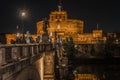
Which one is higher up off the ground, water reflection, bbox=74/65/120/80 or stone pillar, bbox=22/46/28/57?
stone pillar, bbox=22/46/28/57

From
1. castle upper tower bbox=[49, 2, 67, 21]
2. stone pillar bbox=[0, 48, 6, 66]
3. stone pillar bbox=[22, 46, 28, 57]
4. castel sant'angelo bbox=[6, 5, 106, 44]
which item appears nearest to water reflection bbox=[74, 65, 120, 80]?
stone pillar bbox=[22, 46, 28, 57]

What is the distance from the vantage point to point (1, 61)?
9680 mm

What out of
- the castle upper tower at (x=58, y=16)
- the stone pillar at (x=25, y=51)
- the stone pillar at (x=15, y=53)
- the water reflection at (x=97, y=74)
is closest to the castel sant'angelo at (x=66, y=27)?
the castle upper tower at (x=58, y=16)

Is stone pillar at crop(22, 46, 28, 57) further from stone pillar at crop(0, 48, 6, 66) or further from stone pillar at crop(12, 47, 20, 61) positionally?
stone pillar at crop(0, 48, 6, 66)

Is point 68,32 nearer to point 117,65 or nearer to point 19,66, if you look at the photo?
point 117,65

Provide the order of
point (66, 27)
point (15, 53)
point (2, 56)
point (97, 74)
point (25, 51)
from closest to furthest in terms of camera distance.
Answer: point (2, 56)
point (15, 53)
point (25, 51)
point (97, 74)
point (66, 27)

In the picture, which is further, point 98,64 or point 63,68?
point 98,64

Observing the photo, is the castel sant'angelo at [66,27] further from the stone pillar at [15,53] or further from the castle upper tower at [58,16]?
the stone pillar at [15,53]

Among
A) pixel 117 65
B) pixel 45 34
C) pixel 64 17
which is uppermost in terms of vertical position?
pixel 64 17

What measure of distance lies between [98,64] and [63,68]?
140 feet

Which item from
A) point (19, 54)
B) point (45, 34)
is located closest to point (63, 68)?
point (45, 34)

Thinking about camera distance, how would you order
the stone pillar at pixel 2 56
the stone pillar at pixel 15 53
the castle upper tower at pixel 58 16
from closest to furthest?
1. the stone pillar at pixel 2 56
2. the stone pillar at pixel 15 53
3. the castle upper tower at pixel 58 16

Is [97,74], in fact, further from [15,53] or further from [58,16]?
[58,16]

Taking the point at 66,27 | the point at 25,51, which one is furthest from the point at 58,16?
the point at 25,51
